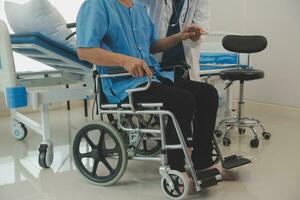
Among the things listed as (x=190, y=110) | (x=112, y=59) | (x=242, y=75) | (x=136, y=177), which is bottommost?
(x=136, y=177)

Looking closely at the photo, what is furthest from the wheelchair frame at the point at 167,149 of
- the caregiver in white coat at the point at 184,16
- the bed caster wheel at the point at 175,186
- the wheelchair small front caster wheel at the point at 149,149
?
the caregiver in white coat at the point at 184,16

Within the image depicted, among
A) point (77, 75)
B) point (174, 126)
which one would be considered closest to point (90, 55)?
point (174, 126)

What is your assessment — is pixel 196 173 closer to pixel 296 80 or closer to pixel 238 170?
pixel 238 170

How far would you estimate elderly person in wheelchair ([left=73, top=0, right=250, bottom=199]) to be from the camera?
5.39 feet

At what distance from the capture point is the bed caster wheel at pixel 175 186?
5.37 feet

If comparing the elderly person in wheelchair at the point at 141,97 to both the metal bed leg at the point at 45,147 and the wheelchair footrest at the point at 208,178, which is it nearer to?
the wheelchair footrest at the point at 208,178

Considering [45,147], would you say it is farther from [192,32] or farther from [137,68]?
[192,32]

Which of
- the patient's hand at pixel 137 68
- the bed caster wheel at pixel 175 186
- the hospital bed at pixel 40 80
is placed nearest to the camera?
the patient's hand at pixel 137 68

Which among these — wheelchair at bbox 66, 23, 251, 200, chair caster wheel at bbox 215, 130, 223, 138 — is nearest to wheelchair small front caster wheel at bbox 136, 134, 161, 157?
wheelchair at bbox 66, 23, 251, 200

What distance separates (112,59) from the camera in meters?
1.62

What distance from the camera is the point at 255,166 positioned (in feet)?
7.27

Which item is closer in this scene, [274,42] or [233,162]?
[233,162]

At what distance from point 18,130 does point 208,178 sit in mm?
1749

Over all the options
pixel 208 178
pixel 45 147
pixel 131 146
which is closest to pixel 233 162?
pixel 208 178
